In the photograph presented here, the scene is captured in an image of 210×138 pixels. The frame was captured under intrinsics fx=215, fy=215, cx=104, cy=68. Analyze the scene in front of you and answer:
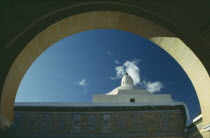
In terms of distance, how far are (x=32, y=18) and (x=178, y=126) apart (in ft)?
27.4

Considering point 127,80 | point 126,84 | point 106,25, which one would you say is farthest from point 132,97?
point 106,25

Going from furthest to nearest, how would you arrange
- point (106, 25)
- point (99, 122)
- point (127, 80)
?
point (127, 80), point (99, 122), point (106, 25)

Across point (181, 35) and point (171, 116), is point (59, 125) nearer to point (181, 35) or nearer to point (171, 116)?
point (171, 116)

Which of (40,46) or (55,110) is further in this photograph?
(55,110)

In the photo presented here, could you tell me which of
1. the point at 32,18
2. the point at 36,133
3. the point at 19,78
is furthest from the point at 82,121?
the point at 32,18

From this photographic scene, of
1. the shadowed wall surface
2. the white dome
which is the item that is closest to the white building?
the white dome

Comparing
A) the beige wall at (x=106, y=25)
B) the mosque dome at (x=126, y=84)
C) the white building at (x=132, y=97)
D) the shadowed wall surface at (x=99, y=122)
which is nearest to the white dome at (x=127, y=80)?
the mosque dome at (x=126, y=84)

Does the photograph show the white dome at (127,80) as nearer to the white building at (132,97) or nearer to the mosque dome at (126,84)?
the mosque dome at (126,84)

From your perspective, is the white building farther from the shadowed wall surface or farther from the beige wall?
the beige wall

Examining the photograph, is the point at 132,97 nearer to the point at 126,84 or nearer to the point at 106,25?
the point at 126,84

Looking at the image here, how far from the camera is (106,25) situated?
149 inches

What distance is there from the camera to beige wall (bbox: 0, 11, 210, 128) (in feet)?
10.1

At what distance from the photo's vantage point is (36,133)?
9.27 meters

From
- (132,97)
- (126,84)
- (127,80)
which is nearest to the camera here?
(132,97)
